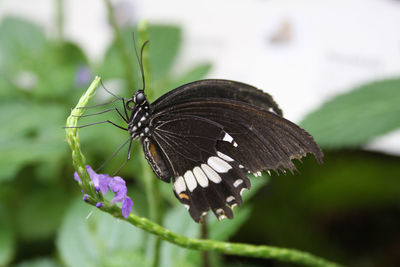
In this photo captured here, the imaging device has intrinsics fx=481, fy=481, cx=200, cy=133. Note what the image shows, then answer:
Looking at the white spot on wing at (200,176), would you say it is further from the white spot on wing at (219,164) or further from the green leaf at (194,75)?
the green leaf at (194,75)

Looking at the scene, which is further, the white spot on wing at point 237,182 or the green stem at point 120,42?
the green stem at point 120,42

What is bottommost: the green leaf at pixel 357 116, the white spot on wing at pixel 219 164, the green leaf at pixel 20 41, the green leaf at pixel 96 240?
the green leaf at pixel 96 240

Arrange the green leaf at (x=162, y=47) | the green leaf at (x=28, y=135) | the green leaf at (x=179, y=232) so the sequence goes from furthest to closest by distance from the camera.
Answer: the green leaf at (x=162, y=47) < the green leaf at (x=28, y=135) < the green leaf at (x=179, y=232)

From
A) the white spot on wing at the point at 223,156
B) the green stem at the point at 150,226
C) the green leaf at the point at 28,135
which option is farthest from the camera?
the green leaf at the point at 28,135

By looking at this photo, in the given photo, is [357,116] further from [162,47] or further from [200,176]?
[162,47]

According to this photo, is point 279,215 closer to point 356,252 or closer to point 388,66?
point 356,252

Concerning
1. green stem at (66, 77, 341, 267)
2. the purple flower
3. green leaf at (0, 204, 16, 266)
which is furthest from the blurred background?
the purple flower

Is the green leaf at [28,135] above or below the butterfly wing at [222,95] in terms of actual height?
above

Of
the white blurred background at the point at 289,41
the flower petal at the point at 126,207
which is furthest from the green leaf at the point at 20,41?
the flower petal at the point at 126,207
